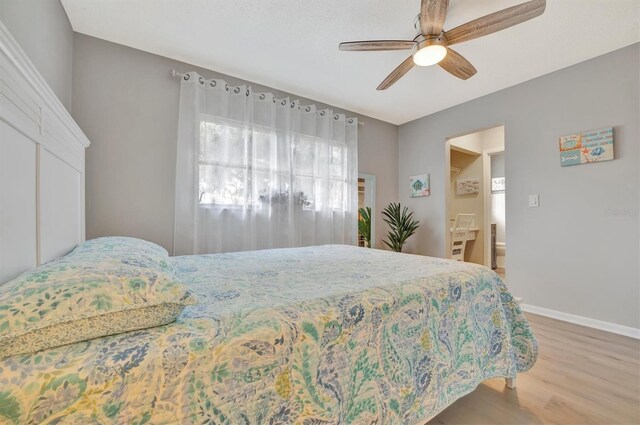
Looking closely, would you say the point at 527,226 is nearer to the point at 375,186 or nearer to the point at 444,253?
the point at 444,253

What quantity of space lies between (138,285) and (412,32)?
7.87ft

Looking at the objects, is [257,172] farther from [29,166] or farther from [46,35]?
[29,166]

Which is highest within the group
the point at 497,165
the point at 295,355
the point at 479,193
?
the point at 497,165

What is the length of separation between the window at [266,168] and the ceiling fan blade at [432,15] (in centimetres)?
167

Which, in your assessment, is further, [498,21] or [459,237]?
[459,237]

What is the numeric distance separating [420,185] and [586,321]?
223 cm

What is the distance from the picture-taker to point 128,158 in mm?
2236

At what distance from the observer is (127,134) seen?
88.0 inches

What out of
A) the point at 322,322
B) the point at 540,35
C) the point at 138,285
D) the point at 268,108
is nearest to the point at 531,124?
the point at 540,35

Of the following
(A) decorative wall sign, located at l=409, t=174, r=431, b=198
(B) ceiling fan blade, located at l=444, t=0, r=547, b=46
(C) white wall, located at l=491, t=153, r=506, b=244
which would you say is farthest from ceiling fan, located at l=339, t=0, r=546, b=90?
(C) white wall, located at l=491, t=153, r=506, b=244

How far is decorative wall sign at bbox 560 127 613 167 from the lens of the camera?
7.47ft

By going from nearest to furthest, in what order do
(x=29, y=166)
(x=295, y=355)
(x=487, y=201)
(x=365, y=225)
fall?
(x=295, y=355)
(x=29, y=166)
(x=365, y=225)
(x=487, y=201)

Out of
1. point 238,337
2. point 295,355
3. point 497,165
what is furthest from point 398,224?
point 238,337

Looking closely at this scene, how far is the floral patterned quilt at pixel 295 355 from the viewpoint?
0.54 metres
